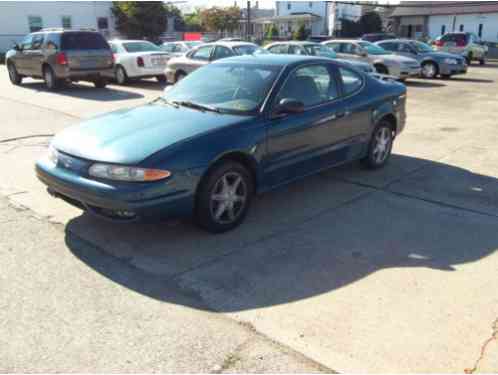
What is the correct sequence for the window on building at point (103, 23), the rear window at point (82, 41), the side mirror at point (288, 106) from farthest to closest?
the window on building at point (103, 23)
the rear window at point (82, 41)
the side mirror at point (288, 106)

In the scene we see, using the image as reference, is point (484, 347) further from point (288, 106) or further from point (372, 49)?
point (372, 49)

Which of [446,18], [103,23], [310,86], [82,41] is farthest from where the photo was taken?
[446,18]

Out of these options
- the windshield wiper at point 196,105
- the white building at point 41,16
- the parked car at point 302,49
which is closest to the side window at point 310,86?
the windshield wiper at point 196,105

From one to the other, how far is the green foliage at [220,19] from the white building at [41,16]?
18512 millimetres

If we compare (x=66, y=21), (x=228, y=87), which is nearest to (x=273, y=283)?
(x=228, y=87)

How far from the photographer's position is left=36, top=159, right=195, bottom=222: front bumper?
3.92m

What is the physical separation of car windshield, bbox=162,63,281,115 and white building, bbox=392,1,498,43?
4376cm

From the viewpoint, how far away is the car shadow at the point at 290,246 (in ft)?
12.1

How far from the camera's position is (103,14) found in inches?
1703

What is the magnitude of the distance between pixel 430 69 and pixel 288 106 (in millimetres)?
16344

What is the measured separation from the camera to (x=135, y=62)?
15672 millimetres

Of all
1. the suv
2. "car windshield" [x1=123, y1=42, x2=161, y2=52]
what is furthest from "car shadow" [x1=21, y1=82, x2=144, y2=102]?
"car windshield" [x1=123, y1=42, x2=161, y2=52]

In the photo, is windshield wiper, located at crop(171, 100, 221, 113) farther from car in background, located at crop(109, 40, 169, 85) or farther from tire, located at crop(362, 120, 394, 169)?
car in background, located at crop(109, 40, 169, 85)

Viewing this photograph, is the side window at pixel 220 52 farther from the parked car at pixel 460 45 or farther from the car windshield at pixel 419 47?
the parked car at pixel 460 45
